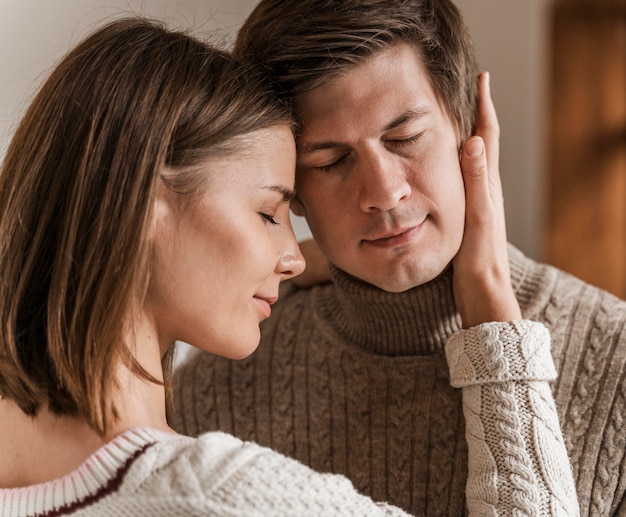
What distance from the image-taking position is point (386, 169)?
1.34 meters

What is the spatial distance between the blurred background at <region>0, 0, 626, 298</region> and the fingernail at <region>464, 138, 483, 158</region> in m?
1.99

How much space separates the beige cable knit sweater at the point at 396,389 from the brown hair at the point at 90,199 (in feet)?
1.73

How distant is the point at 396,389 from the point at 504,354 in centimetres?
29

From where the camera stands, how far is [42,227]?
1.09 m

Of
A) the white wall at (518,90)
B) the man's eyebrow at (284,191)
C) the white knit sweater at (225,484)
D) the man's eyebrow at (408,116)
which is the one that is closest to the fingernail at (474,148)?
the man's eyebrow at (408,116)

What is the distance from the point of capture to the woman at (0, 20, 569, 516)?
3.22 feet

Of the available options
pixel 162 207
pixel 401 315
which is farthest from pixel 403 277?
pixel 162 207

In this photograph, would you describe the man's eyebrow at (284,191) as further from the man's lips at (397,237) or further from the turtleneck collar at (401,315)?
the turtleneck collar at (401,315)

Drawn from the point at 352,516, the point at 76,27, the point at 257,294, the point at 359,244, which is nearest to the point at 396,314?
the point at 359,244

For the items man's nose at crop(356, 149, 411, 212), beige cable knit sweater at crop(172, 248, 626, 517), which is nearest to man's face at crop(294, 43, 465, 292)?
man's nose at crop(356, 149, 411, 212)

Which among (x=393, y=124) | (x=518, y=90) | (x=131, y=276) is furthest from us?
(x=518, y=90)

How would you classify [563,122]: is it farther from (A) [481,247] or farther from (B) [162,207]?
(B) [162,207]

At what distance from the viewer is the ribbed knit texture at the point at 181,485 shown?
951 mm

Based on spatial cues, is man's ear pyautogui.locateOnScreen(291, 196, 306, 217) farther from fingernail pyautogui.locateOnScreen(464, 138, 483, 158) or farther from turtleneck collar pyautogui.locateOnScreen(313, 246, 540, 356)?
fingernail pyautogui.locateOnScreen(464, 138, 483, 158)
